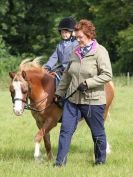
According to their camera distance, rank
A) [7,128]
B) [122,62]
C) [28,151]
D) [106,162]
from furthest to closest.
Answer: [122,62], [7,128], [28,151], [106,162]

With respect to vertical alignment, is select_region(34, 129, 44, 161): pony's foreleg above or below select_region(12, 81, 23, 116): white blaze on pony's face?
below

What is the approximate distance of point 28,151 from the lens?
10281 mm

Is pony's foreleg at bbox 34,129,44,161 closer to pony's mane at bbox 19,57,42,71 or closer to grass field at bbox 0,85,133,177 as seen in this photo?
grass field at bbox 0,85,133,177

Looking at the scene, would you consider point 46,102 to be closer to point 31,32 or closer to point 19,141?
point 19,141

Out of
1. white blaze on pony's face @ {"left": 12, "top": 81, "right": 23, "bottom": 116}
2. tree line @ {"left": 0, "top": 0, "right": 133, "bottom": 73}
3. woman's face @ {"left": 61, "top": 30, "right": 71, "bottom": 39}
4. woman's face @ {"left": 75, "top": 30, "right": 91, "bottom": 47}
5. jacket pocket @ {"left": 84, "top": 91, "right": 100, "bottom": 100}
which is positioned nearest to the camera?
woman's face @ {"left": 75, "top": 30, "right": 91, "bottom": 47}

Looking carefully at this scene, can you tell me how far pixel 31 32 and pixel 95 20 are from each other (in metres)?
7.68

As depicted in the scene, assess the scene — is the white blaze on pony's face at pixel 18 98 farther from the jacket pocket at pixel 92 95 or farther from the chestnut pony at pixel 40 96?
the jacket pocket at pixel 92 95

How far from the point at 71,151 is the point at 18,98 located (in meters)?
2.41

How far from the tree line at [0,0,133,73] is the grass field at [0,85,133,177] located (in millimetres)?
30721

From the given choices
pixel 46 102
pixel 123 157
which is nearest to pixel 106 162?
pixel 123 157

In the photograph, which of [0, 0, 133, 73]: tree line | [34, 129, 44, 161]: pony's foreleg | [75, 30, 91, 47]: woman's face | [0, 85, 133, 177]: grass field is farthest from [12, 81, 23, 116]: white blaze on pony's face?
[0, 0, 133, 73]: tree line

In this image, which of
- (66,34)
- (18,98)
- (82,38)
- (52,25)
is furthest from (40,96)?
(52,25)

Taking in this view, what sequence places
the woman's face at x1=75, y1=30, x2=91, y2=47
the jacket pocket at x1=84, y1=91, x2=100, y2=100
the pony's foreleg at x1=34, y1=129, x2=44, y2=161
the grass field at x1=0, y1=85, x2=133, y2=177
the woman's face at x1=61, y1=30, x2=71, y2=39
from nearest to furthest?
the grass field at x1=0, y1=85, x2=133, y2=177, the woman's face at x1=75, y1=30, x2=91, y2=47, the jacket pocket at x1=84, y1=91, x2=100, y2=100, the pony's foreleg at x1=34, y1=129, x2=44, y2=161, the woman's face at x1=61, y1=30, x2=71, y2=39

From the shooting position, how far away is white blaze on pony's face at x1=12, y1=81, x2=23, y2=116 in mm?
8312
